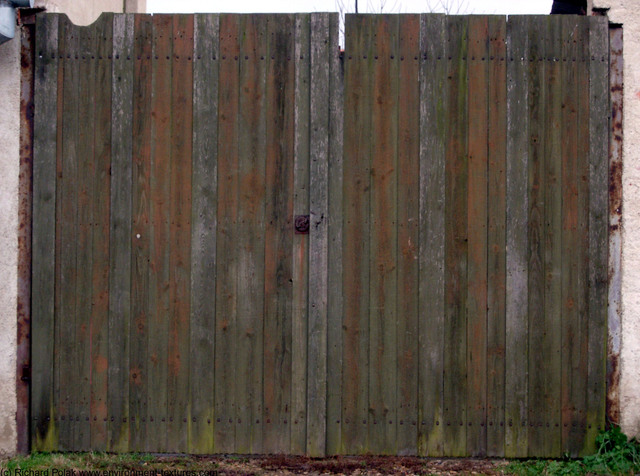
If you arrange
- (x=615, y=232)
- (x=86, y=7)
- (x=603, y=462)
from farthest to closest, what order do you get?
(x=86, y=7) → (x=615, y=232) → (x=603, y=462)

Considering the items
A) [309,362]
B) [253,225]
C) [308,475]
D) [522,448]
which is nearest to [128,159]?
[253,225]

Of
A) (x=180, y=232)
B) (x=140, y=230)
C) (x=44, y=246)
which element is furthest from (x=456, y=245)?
(x=44, y=246)

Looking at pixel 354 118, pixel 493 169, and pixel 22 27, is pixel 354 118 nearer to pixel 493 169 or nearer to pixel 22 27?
pixel 493 169

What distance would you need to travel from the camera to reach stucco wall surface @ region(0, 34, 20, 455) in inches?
147

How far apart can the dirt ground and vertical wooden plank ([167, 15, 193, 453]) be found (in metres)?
0.36

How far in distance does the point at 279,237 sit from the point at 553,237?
1.54 m

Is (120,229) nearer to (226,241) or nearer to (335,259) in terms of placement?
(226,241)

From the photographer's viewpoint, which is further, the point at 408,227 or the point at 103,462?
the point at 408,227

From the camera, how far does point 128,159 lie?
12.4ft

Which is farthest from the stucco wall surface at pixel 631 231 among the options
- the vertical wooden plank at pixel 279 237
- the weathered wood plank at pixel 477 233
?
the vertical wooden plank at pixel 279 237

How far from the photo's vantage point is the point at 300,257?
3.77 metres

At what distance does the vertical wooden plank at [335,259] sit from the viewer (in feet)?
12.3

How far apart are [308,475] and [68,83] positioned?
256 centimetres

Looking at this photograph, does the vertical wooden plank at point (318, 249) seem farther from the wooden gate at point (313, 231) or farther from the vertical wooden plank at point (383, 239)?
the vertical wooden plank at point (383, 239)
